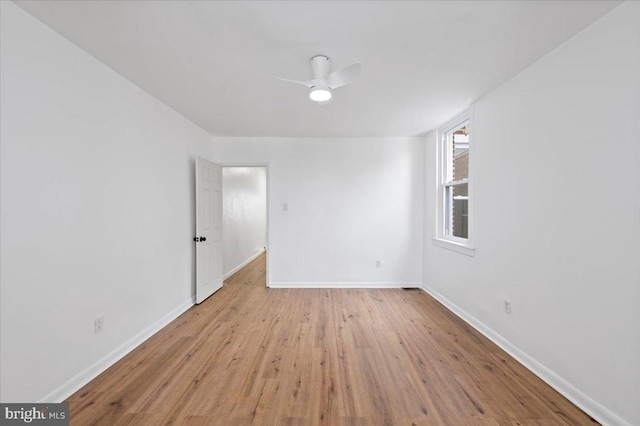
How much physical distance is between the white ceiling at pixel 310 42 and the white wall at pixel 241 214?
241 centimetres

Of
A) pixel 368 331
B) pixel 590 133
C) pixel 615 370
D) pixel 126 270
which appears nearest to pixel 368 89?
pixel 590 133

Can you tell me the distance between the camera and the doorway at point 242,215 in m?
4.92

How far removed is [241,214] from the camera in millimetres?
5875

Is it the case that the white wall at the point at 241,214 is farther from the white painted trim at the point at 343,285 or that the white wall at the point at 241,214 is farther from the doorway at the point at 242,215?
the white painted trim at the point at 343,285

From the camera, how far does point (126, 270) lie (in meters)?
2.43

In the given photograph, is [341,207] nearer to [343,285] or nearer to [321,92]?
[343,285]

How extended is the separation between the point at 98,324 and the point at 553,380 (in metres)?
3.53

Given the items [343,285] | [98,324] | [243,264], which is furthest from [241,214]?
[98,324]

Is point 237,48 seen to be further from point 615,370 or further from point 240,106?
point 615,370

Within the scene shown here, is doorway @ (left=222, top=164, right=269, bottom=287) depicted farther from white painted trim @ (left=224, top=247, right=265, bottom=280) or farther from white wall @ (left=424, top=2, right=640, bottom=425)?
white wall @ (left=424, top=2, right=640, bottom=425)

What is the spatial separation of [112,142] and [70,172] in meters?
0.50

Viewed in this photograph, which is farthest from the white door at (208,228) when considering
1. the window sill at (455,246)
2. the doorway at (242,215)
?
the window sill at (455,246)

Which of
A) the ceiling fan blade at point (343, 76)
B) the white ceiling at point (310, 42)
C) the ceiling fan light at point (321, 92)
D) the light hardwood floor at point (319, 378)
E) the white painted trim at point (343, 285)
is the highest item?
the white ceiling at point (310, 42)

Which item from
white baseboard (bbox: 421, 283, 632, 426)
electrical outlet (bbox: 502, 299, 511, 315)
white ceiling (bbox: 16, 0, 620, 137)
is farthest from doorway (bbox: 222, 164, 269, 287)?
electrical outlet (bbox: 502, 299, 511, 315)
